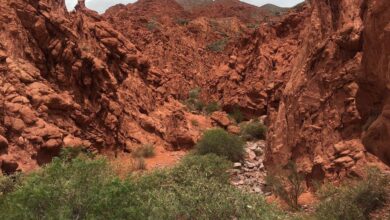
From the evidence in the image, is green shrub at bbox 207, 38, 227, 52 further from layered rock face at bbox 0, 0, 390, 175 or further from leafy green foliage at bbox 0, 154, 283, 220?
leafy green foliage at bbox 0, 154, 283, 220

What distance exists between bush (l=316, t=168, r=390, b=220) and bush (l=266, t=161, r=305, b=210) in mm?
2461

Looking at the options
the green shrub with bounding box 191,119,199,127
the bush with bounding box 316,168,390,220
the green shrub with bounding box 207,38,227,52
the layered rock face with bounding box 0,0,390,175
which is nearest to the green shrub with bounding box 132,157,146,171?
the layered rock face with bounding box 0,0,390,175

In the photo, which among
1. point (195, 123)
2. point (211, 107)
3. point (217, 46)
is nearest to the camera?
point (195, 123)

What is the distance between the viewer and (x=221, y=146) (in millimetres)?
20109

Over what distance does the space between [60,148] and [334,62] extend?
8737 millimetres

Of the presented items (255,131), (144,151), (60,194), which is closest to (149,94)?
(144,151)

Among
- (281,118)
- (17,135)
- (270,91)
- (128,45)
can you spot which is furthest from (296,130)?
(270,91)

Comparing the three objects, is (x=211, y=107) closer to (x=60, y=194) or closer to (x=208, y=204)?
(x=208, y=204)

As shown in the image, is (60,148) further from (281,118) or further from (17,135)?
(281,118)

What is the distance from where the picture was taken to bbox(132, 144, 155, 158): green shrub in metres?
18.7

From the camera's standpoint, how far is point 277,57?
31.7 m

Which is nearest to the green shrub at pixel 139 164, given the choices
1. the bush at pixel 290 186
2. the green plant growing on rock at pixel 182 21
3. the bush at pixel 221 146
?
the bush at pixel 221 146

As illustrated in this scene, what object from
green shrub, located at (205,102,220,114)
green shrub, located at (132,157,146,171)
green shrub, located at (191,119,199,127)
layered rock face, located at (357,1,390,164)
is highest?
layered rock face, located at (357,1,390,164)

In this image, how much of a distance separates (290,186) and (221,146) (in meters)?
7.10
